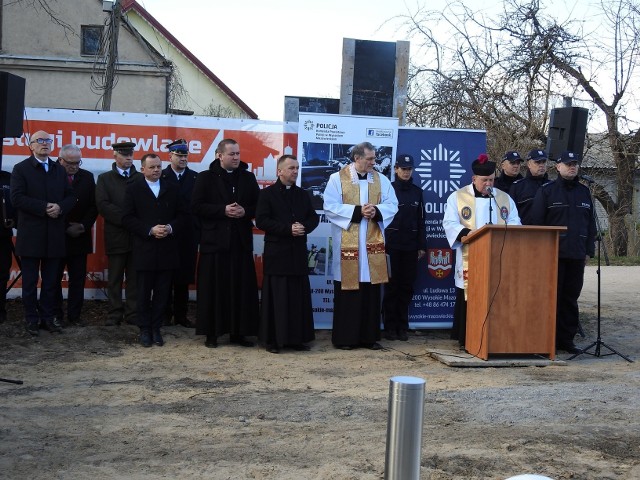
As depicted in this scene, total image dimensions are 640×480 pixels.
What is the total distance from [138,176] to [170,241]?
3.61 feet

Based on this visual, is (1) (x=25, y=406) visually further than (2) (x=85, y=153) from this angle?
No

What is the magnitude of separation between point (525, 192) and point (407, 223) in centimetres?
142

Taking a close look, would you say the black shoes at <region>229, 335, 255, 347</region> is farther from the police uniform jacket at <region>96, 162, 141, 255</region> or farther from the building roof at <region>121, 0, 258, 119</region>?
the building roof at <region>121, 0, 258, 119</region>

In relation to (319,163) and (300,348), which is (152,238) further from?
(319,163)

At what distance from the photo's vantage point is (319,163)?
34.0 ft

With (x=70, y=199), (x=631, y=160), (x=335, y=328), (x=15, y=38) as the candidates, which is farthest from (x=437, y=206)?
(x=15, y=38)

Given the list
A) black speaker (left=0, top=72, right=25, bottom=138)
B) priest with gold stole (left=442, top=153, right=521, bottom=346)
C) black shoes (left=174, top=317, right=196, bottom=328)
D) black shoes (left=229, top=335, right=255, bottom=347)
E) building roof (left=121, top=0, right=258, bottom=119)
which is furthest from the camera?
building roof (left=121, top=0, right=258, bottom=119)

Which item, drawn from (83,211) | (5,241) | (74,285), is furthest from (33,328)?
(83,211)

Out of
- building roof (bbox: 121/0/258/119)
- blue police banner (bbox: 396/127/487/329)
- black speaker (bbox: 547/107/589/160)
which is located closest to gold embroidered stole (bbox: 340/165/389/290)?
blue police banner (bbox: 396/127/487/329)

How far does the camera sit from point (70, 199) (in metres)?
9.49

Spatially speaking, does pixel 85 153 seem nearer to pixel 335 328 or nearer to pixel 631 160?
pixel 335 328

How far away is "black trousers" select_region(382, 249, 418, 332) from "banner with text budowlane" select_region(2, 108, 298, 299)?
1.65 m

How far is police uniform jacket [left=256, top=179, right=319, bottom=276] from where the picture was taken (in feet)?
30.3

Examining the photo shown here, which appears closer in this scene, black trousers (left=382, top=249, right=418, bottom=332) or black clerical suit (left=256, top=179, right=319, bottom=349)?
black clerical suit (left=256, top=179, right=319, bottom=349)
